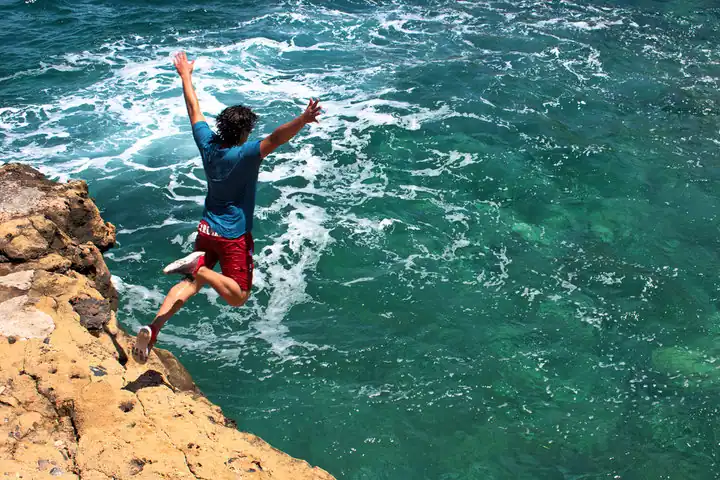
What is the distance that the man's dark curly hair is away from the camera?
468cm

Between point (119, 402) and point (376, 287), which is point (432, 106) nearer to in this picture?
point (376, 287)

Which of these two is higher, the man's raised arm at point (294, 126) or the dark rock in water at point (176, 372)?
the man's raised arm at point (294, 126)

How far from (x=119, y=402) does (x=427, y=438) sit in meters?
3.07

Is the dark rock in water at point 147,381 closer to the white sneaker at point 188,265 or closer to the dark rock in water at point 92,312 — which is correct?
the dark rock in water at point 92,312

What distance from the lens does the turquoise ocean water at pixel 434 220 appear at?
6.46 m

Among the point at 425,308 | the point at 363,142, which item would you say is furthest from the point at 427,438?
the point at 363,142

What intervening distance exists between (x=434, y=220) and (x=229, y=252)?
16.7 ft

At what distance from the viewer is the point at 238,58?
15.6 m

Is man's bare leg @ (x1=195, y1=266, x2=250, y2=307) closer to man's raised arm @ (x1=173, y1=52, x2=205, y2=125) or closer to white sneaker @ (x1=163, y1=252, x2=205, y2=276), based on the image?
white sneaker @ (x1=163, y1=252, x2=205, y2=276)

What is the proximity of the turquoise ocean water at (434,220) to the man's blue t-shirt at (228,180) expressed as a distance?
2.33m

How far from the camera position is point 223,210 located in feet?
16.3

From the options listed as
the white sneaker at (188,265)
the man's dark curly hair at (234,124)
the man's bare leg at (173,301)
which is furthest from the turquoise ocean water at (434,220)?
the man's dark curly hair at (234,124)

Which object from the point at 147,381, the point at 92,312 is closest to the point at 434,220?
the point at 92,312

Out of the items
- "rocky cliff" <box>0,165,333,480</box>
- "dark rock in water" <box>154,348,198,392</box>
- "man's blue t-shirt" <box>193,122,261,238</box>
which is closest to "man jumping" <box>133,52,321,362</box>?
"man's blue t-shirt" <box>193,122,261,238</box>
